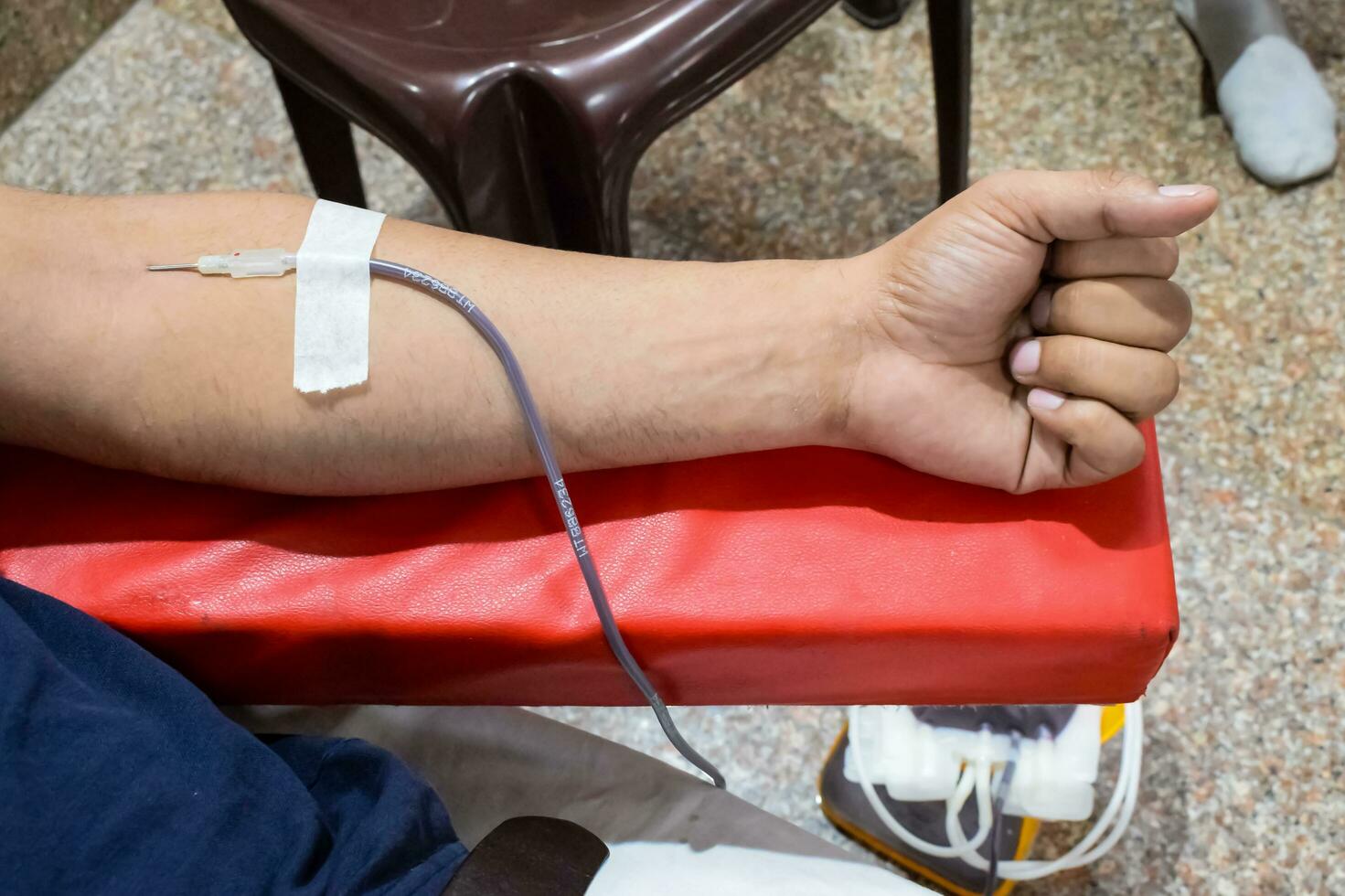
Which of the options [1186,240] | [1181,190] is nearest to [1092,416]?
[1181,190]

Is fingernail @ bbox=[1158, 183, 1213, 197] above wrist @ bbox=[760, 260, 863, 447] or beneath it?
above

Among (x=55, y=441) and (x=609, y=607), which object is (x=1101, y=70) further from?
(x=55, y=441)

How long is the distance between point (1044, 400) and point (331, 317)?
0.46 metres

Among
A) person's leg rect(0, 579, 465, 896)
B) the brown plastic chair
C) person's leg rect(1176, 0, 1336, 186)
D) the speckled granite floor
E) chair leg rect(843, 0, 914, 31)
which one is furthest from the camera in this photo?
chair leg rect(843, 0, 914, 31)

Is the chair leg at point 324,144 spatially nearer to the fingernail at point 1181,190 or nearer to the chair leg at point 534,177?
the chair leg at point 534,177

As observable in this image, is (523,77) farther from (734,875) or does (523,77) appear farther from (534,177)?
(734,875)

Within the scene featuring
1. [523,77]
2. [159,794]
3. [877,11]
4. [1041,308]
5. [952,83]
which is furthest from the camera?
[877,11]

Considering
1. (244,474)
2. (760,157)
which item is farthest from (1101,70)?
(244,474)

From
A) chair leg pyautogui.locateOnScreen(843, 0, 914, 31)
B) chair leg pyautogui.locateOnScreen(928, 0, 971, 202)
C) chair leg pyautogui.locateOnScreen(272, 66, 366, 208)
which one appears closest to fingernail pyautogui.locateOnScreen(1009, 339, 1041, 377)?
chair leg pyautogui.locateOnScreen(928, 0, 971, 202)

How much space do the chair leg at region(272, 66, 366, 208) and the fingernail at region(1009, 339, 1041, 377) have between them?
2.75ft

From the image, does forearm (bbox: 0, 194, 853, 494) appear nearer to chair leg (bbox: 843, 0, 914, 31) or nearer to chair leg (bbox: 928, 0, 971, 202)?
chair leg (bbox: 928, 0, 971, 202)

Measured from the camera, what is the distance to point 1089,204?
2.07 ft

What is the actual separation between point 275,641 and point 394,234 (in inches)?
11.2

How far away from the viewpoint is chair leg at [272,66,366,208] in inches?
47.8
